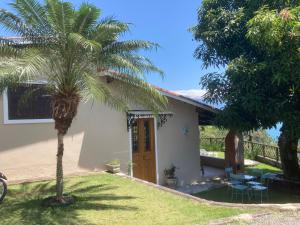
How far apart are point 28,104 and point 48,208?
4650 millimetres

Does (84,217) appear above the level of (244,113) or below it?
below

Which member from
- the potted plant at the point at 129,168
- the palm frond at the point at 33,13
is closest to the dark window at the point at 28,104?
the palm frond at the point at 33,13

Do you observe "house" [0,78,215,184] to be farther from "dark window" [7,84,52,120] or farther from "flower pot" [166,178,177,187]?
"flower pot" [166,178,177,187]

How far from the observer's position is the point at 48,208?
897 centimetres

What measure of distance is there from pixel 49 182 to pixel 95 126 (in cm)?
285

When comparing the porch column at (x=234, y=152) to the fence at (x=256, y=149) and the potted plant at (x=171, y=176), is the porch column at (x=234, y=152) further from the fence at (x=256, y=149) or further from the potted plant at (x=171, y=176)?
the fence at (x=256, y=149)

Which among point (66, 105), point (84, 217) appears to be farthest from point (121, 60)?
point (84, 217)

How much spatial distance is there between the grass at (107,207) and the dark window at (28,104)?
2358 millimetres

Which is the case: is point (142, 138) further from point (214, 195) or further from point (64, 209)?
point (64, 209)

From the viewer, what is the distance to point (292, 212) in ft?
28.7

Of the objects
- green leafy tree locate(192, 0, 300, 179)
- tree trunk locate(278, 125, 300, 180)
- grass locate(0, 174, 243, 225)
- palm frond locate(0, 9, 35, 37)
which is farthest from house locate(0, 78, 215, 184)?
tree trunk locate(278, 125, 300, 180)

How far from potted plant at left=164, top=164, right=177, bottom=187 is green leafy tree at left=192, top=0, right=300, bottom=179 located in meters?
2.92

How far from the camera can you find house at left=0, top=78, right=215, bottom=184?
12109 mm

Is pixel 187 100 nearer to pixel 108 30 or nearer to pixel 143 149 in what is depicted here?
pixel 143 149
